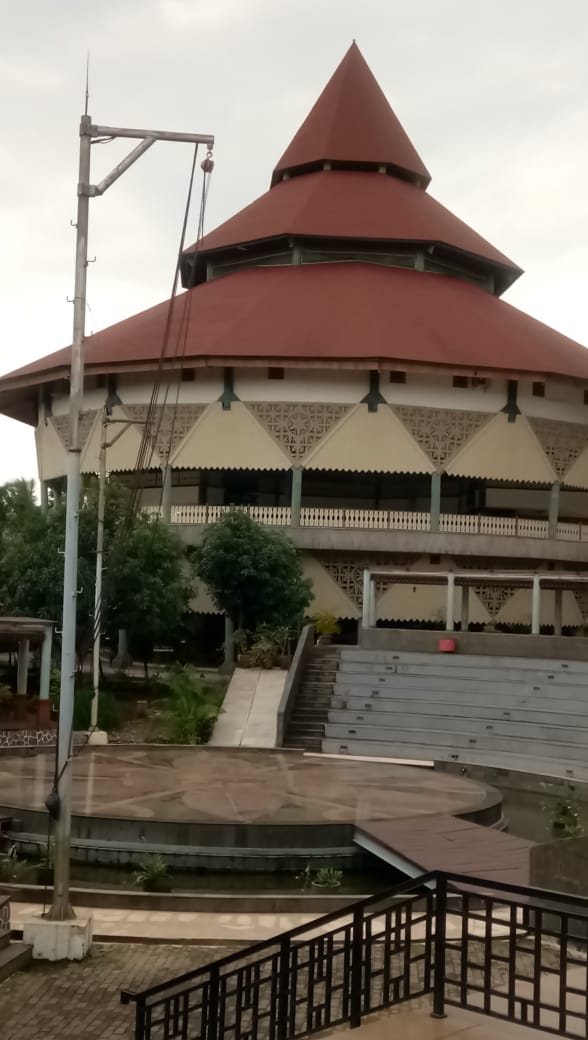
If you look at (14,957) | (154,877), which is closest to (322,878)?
(154,877)

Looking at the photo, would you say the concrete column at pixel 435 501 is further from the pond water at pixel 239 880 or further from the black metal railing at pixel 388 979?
the black metal railing at pixel 388 979

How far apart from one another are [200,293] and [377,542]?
10306mm

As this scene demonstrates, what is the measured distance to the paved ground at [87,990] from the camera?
6.73 meters

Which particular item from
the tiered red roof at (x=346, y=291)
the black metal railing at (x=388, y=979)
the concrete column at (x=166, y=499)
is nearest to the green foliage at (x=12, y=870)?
the black metal railing at (x=388, y=979)

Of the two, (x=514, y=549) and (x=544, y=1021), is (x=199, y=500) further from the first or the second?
(x=544, y=1021)

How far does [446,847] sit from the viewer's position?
34.9ft

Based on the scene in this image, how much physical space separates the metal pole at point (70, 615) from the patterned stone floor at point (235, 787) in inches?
142

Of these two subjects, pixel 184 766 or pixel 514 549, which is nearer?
pixel 184 766

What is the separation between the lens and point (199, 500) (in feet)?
Result: 109

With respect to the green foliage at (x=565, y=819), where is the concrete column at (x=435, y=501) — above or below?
above

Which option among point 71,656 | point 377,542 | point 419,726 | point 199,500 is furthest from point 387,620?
point 71,656

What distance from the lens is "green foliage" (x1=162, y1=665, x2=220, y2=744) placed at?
1922 centimetres

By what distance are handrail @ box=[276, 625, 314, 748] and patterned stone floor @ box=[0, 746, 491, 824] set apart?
153 centimetres

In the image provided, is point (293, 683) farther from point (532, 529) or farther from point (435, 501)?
point (532, 529)
